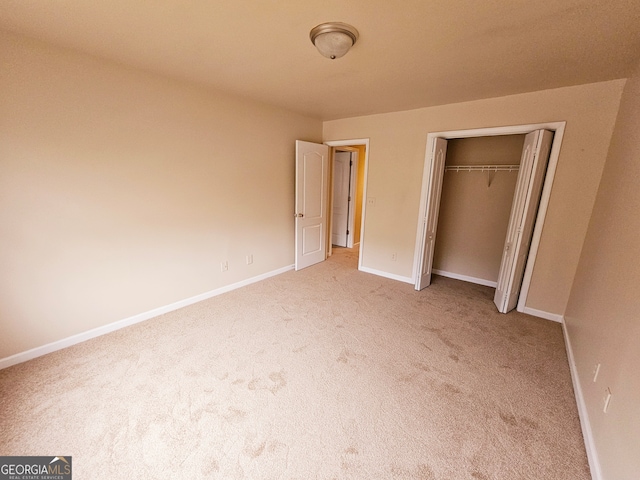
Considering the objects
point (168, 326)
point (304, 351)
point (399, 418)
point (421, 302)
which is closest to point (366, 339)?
point (304, 351)

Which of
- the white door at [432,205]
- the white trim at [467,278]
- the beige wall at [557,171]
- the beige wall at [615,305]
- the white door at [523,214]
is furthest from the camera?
the white trim at [467,278]

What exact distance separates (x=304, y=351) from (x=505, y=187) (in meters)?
3.37

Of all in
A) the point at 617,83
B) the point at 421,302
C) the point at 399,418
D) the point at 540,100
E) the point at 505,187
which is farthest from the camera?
the point at 505,187

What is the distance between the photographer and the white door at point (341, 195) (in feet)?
18.2

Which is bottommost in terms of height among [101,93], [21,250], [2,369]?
[2,369]

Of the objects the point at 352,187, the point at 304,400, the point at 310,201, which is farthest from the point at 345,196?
the point at 304,400

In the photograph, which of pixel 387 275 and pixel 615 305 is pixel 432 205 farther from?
pixel 615 305

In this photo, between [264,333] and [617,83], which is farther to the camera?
[264,333]

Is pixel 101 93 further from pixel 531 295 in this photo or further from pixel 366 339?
pixel 531 295

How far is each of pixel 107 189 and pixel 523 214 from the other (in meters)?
4.00

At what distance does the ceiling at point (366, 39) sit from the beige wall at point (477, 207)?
1.04 metres

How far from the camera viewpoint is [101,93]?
7.11 feet

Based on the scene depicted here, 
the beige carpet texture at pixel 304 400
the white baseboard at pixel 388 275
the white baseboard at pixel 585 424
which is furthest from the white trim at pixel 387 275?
the white baseboard at pixel 585 424

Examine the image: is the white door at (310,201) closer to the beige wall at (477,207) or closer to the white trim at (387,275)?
the white trim at (387,275)
